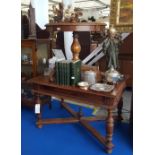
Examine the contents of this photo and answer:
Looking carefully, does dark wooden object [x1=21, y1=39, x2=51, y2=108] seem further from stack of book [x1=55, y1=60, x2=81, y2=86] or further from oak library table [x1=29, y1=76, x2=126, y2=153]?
stack of book [x1=55, y1=60, x2=81, y2=86]

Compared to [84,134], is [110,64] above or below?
above

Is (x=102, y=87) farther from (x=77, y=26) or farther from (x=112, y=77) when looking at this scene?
(x=77, y=26)

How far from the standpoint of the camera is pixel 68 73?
1962 mm

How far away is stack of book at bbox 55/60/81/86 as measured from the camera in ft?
6.44

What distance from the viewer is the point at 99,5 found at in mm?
10141

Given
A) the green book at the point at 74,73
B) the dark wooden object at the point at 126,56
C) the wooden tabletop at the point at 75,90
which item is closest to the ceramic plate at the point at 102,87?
the wooden tabletop at the point at 75,90

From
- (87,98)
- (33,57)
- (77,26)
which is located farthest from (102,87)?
(33,57)

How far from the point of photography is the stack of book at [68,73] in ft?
→ 6.44

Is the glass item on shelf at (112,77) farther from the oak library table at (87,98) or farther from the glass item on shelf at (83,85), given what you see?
the glass item on shelf at (83,85)
